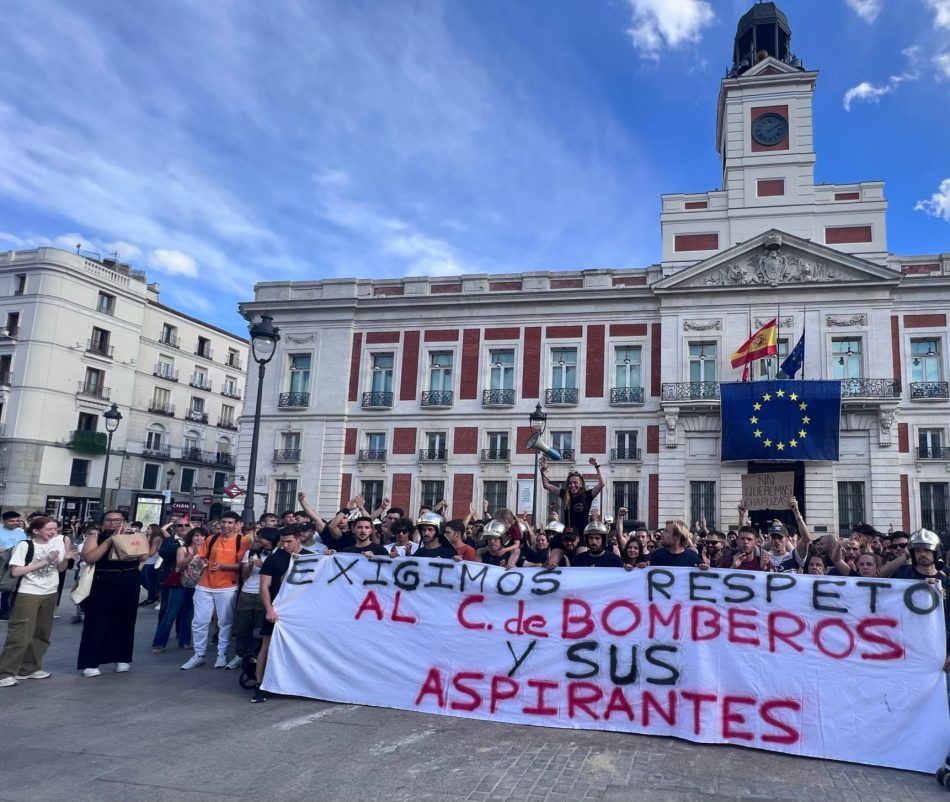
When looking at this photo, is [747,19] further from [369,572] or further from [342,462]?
[369,572]

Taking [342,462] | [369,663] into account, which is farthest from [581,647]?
[342,462]

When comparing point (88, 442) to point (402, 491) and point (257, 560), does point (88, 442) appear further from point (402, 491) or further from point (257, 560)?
point (257, 560)

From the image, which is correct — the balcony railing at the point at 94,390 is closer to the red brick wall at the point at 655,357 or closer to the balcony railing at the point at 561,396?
the balcony railing at the point at 561,396

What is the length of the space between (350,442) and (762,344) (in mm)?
17982

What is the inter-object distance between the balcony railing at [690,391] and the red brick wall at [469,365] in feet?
27.0

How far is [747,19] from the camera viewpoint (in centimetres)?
3612

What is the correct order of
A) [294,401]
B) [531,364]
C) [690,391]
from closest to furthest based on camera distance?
[690,391] → [531,364] → [294,401]

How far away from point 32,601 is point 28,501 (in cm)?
3876

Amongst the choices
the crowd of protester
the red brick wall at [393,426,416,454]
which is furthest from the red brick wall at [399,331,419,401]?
the crowd of protester

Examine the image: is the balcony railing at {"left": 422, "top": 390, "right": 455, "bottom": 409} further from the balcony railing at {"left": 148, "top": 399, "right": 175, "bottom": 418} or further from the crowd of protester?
the balcony railing at {"left": 148, "top": 399, "right": 175, "bottom": 418}

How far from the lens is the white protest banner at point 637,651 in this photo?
618 cm

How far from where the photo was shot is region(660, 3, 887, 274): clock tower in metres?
31.0

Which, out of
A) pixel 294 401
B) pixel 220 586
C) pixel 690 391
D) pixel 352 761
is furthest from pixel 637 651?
pixel 294 401

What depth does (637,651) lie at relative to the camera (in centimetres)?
682
